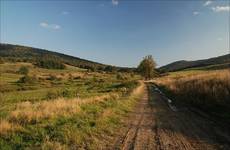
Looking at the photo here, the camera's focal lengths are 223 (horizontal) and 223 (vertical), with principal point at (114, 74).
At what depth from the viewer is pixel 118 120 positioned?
38.9 ft

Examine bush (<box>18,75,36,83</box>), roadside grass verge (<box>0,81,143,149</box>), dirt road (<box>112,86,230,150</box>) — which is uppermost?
bush (<box>18,75,36,83</box>)

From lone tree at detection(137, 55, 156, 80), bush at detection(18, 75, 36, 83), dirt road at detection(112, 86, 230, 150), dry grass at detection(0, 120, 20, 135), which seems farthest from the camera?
lone tree at detection(137, 55, 156, 80)

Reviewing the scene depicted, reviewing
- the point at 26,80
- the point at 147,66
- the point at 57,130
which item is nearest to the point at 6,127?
the point at 57,130

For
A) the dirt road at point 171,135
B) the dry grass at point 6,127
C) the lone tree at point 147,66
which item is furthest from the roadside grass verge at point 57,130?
the lone tree at point 147,66

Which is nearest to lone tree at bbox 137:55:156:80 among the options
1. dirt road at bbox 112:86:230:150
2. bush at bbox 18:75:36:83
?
bush at bbox 18:75:36:83

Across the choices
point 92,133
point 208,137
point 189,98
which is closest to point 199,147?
point 208,137

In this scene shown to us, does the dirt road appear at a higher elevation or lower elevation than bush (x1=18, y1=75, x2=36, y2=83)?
lower

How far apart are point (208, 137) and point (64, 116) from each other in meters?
6.88

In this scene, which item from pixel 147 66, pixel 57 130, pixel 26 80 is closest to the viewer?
pixel 57 130

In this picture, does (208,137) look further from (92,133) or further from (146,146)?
(92,133)

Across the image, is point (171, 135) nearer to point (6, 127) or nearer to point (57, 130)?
point (57, 130)

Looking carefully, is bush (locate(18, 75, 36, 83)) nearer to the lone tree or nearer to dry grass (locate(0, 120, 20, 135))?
the lone tree

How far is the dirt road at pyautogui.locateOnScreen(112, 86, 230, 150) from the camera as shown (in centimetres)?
756

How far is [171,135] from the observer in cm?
897
